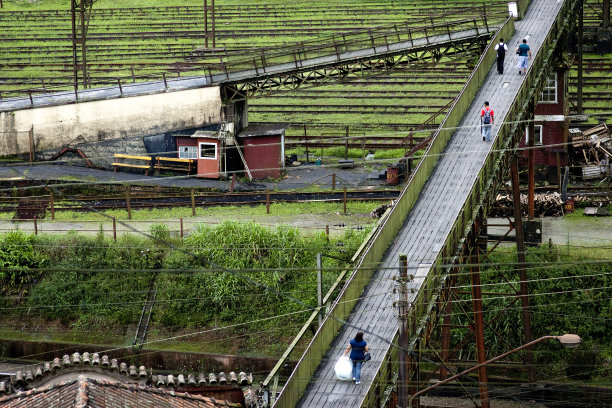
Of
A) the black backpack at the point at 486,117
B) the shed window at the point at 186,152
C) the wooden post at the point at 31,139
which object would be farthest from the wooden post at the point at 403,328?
the wooden post at the point at 31,139

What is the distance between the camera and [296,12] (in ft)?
240

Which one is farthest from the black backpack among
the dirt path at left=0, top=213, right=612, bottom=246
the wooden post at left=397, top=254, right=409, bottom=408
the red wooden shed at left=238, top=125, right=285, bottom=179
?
the red wooden shed at left=238, top=125, right=285, bottom=179

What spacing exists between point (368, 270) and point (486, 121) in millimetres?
7581

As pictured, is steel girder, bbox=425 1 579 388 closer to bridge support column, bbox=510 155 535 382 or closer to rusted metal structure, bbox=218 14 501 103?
bridge support column, bbox=510 155 535 382

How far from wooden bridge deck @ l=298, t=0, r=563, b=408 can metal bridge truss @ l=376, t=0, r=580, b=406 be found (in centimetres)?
37

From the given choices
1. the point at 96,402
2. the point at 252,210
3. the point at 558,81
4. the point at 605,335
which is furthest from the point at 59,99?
the point at 96,402

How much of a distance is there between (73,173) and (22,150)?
3456 millimetres

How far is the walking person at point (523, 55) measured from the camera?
34.5 metres

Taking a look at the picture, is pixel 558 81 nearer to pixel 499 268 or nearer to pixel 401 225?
pixel 499 268

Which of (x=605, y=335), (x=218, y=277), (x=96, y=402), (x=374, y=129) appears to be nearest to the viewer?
(x=96, y=402)

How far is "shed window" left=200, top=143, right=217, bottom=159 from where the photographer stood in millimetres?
44806

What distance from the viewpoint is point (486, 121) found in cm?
3031

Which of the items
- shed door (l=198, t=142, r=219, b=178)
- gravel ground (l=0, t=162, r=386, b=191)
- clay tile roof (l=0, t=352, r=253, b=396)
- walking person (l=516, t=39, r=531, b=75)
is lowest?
clay tile roof (l=0, t=352, r=253, b=396)

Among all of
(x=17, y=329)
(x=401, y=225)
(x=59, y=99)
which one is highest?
(x=59, y=99)
